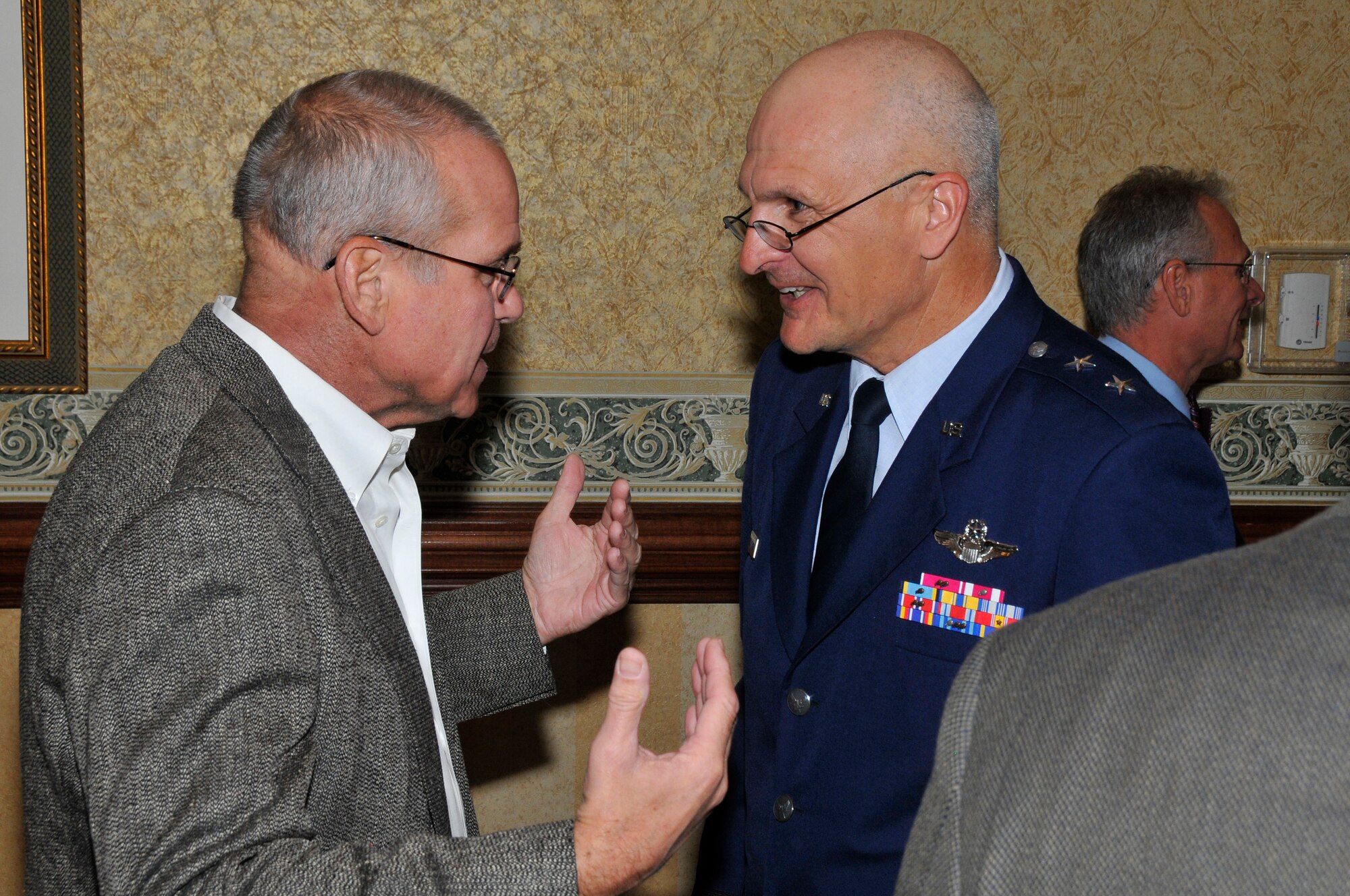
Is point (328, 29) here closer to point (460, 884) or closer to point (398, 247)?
point (398, 247)

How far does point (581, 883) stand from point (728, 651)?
62.4 inches

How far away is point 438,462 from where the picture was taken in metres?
2.65

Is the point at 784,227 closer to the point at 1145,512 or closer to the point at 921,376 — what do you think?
the point at 921,376

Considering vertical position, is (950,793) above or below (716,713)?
above

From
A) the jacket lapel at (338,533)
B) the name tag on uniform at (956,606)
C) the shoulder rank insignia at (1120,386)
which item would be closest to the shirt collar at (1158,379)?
the shoulder rank insignia at (1120,386)

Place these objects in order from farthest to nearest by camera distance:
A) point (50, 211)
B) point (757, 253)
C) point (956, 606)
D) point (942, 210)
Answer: point (50, 211)
point (757, 253)
point (942, 210)
point (956, 606)

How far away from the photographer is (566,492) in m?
1.84

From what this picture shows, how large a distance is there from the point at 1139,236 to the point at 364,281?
6.30ft

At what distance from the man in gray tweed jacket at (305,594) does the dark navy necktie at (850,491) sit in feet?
1.32

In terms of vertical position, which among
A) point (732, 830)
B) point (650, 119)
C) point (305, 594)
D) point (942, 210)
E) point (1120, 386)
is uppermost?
point (650, 119)

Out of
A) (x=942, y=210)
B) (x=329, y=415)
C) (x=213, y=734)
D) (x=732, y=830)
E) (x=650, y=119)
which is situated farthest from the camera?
(x=650, y=119)

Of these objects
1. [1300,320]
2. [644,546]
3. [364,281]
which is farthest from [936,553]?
[1300,320]

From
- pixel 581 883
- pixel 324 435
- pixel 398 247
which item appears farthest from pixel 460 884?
pixel 398 247

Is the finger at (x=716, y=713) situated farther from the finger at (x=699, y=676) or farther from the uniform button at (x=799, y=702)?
the uniform button at (x=799, y=702)
